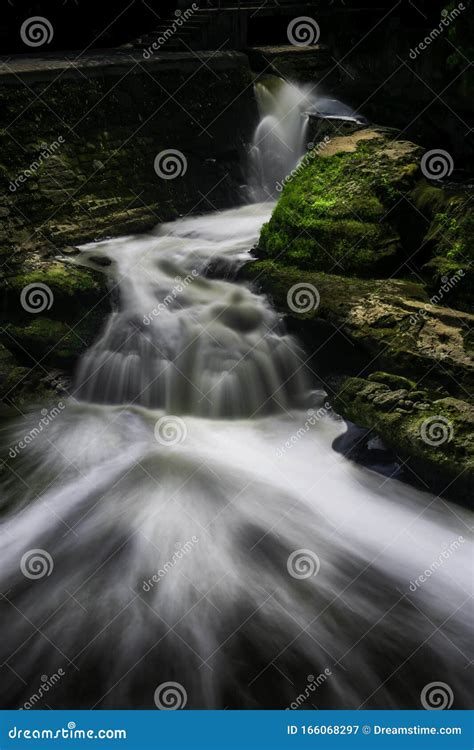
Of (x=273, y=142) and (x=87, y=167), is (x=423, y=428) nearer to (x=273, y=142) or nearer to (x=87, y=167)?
(x=87, y=167)

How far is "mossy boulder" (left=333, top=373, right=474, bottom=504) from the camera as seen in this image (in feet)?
20.2

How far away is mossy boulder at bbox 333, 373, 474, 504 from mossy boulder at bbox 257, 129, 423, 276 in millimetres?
2380

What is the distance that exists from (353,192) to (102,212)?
4429mm

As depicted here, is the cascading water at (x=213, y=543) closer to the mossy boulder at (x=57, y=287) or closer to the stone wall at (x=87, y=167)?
the mossy boulder at (x=57, y=287)

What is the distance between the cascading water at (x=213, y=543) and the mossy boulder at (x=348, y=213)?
102 cm

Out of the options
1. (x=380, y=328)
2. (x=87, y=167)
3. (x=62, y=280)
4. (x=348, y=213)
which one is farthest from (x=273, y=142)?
(x=380, y=328)

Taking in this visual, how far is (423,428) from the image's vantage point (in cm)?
639

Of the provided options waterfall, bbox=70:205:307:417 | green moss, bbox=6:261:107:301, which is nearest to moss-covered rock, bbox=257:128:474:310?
waterfall, bbox=70:205:307:417

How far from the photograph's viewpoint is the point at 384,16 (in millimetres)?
15172

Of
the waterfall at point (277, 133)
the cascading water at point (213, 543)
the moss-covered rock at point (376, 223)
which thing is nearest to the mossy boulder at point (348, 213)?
the moss-covered rock at point (376, 223)

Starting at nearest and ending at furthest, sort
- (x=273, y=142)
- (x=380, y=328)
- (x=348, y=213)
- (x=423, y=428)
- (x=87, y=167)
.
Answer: (x=423, y=428) → (x=380, y=328) → (x=348, y=213) → (x=87, y=167) → (x=273, y=142)

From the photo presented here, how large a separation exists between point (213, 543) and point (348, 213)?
5.19 metres

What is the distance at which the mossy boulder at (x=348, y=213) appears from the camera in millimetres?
8758

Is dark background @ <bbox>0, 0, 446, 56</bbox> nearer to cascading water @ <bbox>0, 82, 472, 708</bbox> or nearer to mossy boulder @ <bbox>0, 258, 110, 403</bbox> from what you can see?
mossy boulder @ <bbox>0, 258, 110, 403</bbox>
